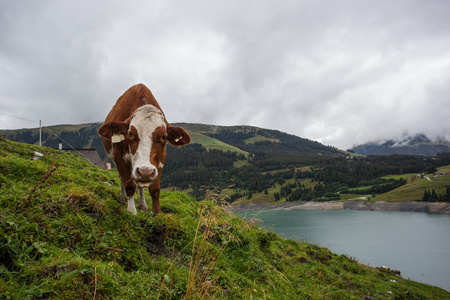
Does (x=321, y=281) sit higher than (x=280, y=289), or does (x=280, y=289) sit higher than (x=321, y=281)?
(x=280, y=289)

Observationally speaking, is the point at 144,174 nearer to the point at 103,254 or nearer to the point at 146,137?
the point at 146,137

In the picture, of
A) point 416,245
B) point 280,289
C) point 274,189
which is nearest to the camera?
point 280,289

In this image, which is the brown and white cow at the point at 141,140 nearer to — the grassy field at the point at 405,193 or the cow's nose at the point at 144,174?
the cow's nose at the point at 144,174

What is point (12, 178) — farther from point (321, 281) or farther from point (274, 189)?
point (274, 189)

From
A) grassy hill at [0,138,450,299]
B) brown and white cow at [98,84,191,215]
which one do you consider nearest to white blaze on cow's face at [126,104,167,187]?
brown and white cow at [98,84,191,215]

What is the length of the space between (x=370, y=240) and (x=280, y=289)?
58692 mm

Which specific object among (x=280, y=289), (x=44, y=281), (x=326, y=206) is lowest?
(x=326, y=206)

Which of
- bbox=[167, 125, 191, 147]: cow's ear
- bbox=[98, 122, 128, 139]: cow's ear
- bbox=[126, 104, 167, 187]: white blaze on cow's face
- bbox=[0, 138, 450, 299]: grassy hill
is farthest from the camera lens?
bbox=[167, 125, 191, 147]: cow's ear

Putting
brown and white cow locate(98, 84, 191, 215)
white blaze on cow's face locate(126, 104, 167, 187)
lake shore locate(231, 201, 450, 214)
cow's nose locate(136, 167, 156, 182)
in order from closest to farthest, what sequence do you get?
cow's nose locate(136, 167, 156, 182)
brown and white cow locate(98, 84, 191, 215)
white blaze on cow's face locate(126, 104, 167, 187)
lake shore locate(231, 201, 450, 214)

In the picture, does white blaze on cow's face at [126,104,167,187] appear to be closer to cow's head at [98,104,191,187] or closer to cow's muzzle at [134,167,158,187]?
cow's head at [98,104,191,187]

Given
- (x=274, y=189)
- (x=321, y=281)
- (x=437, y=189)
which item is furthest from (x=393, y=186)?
(x=321, y=281)

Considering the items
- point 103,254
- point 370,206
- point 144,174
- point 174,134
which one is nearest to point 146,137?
point 174,134

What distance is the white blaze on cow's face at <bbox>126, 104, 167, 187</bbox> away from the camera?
4636mm

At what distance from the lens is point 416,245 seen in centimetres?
4853
